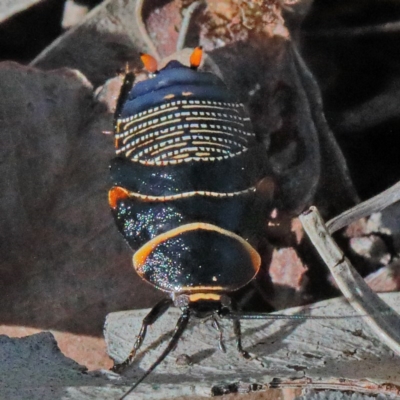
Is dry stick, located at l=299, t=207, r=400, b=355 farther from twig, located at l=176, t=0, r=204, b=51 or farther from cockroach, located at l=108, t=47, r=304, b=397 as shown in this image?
twig, located at l=176, t=0, r=204, b=51

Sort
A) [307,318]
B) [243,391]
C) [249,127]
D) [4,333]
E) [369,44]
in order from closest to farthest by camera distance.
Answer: [243,391], [307,318], [4,333], [249,127], [369,44]

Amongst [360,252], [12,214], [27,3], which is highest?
[27,3]

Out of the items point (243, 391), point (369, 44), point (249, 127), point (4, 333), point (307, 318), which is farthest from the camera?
point (369, 44)

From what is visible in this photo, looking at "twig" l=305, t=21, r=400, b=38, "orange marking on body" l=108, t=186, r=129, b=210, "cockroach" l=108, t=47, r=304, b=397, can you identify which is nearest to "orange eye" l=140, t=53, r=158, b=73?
"cockroach" l=108, t=47, r=304, b=397

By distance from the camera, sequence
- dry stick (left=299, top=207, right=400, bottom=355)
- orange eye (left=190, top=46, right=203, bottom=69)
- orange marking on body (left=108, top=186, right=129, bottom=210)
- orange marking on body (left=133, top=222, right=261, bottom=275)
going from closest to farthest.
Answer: dry stick (left=299, top=207, right=400, bottom=355) < orange marking on body (left=133, top=222, right=261, bottom=275) < orange marking on body (left=108, top=186, right=129, bottom=210) < orange eye (left=190, top=46, right=203, bottom=69)

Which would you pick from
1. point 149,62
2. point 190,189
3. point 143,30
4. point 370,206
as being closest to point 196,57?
point 149,62

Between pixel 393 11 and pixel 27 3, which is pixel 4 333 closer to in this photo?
pixel 27 3

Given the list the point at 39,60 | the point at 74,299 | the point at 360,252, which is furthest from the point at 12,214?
the point at 360,252

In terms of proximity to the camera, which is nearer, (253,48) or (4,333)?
(4,333)
